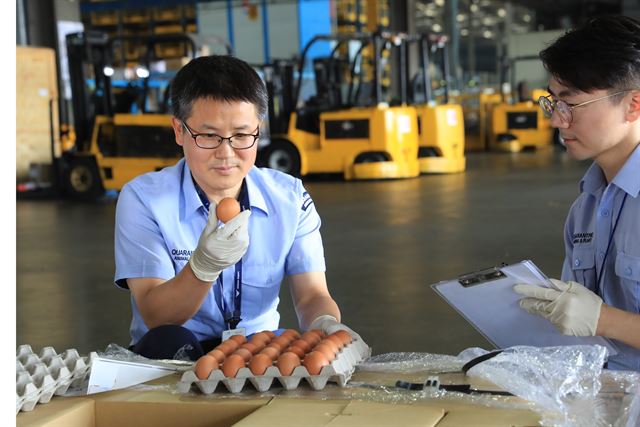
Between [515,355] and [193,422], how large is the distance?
24.4 inches

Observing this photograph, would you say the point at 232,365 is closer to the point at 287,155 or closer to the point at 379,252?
the point at 379,252

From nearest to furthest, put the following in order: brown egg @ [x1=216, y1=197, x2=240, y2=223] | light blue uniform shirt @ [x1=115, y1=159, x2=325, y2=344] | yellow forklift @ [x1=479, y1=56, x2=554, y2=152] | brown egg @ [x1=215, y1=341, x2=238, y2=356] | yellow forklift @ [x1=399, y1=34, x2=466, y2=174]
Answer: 1. brown egg @ [x1=215, y1=341, x2=238, y2=356]
2. brown egg @ [x1=216, y1=197, x2=240, y2=223]
3. light blue uniform shirt @ [x1=115, y1=159, x2=325, y2=344]
4. yellow forklift @ [x1=399, y1=34, x2=466, y2=174]
5. yellow forklift @ [x1=479, y1=56, x2=554, y2=152]

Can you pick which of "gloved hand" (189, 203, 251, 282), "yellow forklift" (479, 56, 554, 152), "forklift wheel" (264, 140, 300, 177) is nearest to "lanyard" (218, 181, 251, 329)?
"gloved hand" (189, 203, 251, 282)

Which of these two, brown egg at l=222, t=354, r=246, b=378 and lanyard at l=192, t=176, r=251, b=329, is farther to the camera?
lanyard at l=192, t=176, r=251, b=329

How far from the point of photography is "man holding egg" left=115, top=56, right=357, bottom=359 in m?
2.24

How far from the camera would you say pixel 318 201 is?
10781 millimetres

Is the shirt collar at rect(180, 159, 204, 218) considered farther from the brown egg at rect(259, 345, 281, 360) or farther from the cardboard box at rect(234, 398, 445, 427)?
the cardboard box at rect(234, 398, 445, 427)

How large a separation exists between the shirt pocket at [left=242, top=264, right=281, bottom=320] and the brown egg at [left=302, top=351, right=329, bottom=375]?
0.77 meters

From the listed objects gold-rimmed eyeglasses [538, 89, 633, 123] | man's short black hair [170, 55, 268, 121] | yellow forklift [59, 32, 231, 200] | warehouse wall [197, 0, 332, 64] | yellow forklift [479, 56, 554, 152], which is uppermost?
warehouse wall [197, 0, 332, 64]

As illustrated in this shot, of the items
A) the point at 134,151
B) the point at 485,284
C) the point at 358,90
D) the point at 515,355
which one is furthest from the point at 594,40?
the point at 358,90

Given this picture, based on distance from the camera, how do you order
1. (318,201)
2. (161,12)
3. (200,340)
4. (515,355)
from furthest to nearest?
(161,12), (318,201), (200,340), (515,355)

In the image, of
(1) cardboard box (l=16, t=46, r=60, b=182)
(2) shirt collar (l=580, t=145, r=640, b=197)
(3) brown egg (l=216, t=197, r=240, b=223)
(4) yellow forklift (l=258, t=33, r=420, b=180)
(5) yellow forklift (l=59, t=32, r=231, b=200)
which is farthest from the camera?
(4) yellow forklift (l=258, t=33, r=420, b=180)

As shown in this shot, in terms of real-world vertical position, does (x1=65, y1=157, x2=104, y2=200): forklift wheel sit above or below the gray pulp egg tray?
below

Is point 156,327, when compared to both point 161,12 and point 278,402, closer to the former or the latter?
point 278,402
